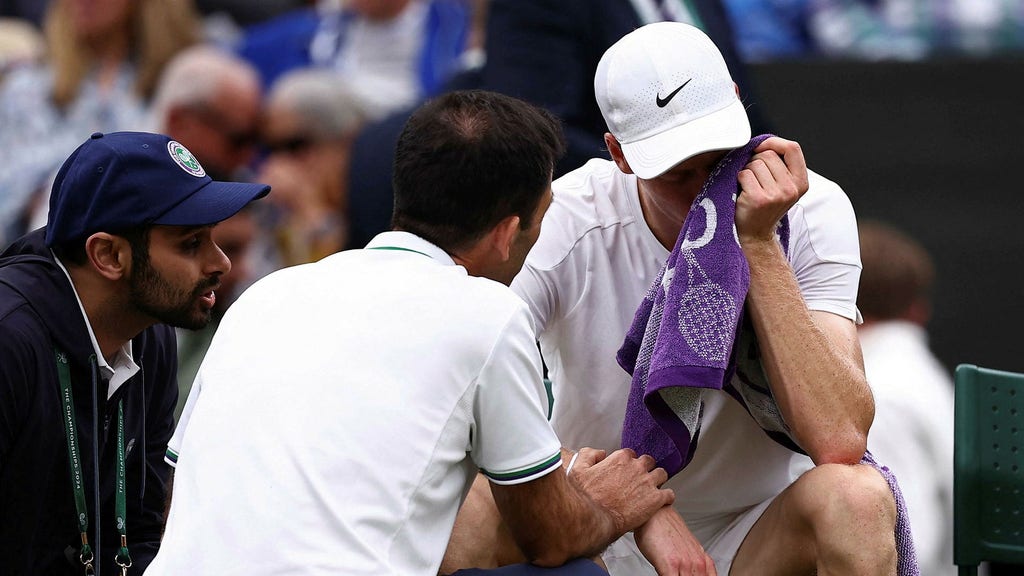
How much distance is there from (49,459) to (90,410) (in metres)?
0.14

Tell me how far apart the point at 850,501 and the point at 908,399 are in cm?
191

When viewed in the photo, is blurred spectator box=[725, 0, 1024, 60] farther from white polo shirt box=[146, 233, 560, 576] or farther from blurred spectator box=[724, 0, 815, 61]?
white polo shirt box=[146, 233, 560, 576]

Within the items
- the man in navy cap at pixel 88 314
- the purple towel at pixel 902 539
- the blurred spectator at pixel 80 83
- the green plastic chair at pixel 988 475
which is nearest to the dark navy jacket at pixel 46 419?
the man in navy cap at pixel 88 314

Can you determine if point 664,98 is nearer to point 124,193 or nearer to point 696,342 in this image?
point 696,342

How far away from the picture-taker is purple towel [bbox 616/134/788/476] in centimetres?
281

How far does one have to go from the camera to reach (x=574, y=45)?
431 centimetres

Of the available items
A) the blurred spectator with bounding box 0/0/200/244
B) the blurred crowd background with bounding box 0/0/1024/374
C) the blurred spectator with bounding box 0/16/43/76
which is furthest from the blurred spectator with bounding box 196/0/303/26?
the blurred spectator with bounding box 0/16/43/76

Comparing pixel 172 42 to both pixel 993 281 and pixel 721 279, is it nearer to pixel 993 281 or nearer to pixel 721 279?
pixel 993 281

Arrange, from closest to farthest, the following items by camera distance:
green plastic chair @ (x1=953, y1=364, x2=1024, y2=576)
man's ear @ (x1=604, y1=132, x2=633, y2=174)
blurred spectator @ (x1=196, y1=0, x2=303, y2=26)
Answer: man's ear @ (x1=604, y1=132, x2=633, y2=174)
green plastic chair @ (x1=953, y1=364, x2=1024, y2=576)
blurred spectator @ (x1=196, y1=0, x2=303, y2=26)

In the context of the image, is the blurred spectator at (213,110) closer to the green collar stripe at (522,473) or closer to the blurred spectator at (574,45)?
the blurred spectator at (574,45)

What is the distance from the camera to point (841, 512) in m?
2.82

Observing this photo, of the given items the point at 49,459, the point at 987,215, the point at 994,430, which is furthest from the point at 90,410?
the point at 987,215

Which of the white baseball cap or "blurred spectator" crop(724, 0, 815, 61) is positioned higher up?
the white baseball cap

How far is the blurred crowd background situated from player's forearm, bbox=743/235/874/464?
2.68m
